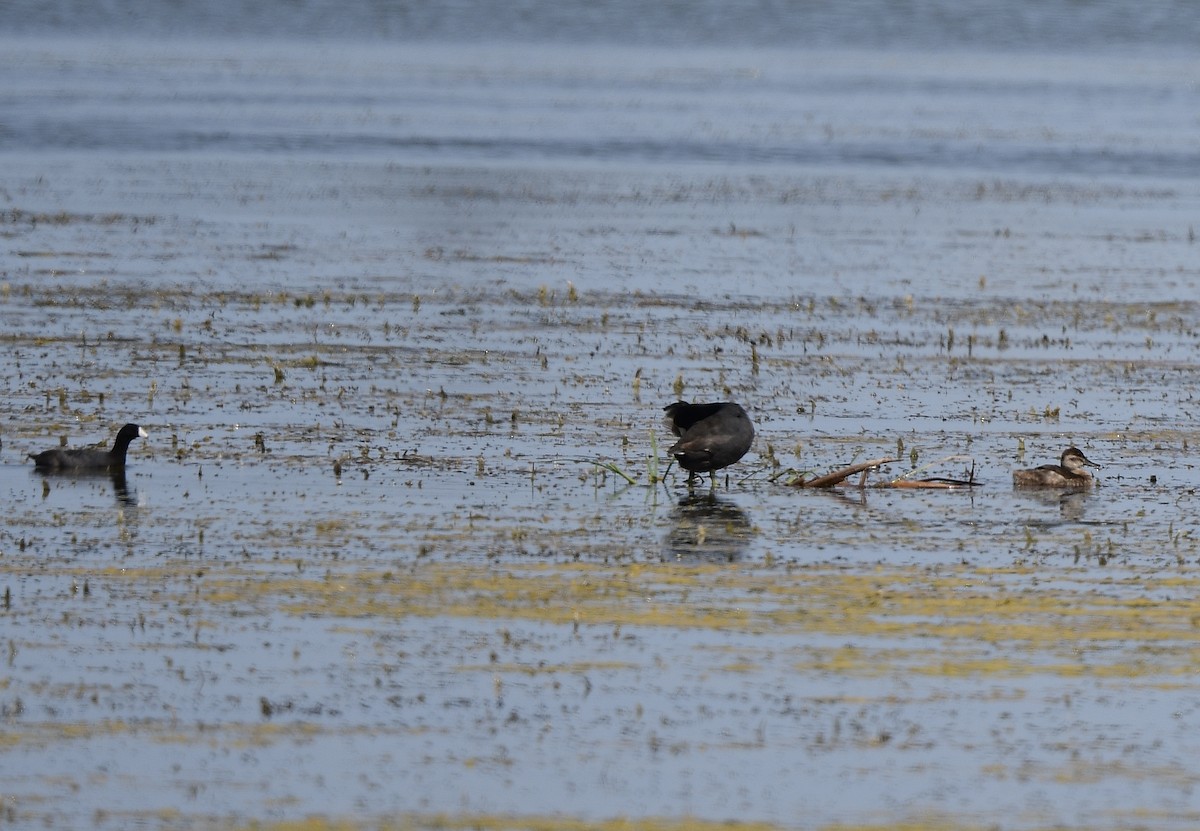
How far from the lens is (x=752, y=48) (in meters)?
82.2

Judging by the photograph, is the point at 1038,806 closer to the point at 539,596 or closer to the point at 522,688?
the point at 522,688

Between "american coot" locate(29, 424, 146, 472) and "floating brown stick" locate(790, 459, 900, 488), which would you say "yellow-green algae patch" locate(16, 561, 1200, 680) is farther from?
"american coot" locate(29, 424, 146, 472)

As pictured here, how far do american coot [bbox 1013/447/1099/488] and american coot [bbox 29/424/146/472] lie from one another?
5.94 metres

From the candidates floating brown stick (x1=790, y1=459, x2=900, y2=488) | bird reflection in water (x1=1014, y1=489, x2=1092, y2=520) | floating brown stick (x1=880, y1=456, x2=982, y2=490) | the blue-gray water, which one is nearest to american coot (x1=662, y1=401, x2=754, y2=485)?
floating brown stick (x1=790, y1=459, x2=900, y2=488)

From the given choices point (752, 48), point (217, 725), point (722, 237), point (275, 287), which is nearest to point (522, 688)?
point (217, 725)

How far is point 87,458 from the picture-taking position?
1402 cm

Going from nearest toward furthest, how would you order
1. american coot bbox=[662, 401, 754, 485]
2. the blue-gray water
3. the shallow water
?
the shallow water → american coot bbox=[662, 401, 754, 485] → the blue-gray water

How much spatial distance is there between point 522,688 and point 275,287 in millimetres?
14523

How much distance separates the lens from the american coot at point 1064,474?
1424 cm

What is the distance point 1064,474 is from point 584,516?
132 inches

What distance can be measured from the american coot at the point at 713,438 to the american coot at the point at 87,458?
3.58m

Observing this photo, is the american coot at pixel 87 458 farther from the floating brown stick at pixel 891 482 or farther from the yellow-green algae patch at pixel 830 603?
the floating brown stick at pixel 891 482

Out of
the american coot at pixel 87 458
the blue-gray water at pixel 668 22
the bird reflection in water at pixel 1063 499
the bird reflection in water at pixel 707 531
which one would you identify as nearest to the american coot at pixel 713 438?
the bird reflection in water at pixel 707 531

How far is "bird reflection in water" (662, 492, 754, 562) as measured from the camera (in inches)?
484
